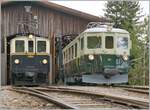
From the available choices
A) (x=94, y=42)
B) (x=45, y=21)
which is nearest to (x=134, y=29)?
(x=94, y=42)

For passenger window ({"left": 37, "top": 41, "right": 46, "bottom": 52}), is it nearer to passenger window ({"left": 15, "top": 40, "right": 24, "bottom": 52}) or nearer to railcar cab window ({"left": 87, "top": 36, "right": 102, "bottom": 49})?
passenger window ({"left": 15, "top": 40, "right": 24, "bottom": 52})

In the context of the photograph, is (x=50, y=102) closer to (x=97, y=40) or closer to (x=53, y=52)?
(x=97, y=40)

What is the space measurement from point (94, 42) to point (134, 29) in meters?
5.25

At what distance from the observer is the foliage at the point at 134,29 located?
21383mm

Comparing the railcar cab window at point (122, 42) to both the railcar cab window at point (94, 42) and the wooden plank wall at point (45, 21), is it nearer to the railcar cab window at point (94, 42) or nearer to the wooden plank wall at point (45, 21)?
the railcar cab window at point (94, 42)

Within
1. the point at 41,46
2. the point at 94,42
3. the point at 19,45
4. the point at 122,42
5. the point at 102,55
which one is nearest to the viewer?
the point at 102,55

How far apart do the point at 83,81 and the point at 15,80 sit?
3243mm

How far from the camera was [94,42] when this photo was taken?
17.9 m

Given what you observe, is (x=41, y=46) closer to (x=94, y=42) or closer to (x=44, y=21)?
(x=94, y=42)

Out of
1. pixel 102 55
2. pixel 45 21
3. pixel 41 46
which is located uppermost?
pixel 45 21

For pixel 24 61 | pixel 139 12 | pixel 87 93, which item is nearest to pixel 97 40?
pixel 24 61

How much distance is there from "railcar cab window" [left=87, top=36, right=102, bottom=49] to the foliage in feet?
11.1

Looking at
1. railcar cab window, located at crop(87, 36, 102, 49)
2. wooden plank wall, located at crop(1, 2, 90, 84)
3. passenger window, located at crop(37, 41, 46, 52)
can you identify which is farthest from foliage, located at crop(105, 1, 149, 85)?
passenger window, located at crop(37, 41, 46, 52)

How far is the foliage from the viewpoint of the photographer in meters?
21.4
